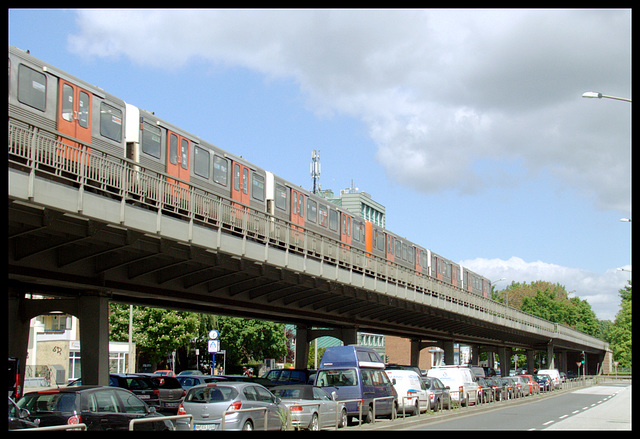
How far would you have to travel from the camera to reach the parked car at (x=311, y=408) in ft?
58.5

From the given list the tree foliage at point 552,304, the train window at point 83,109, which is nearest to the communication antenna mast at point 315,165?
A: the tree foliage at point 552,304

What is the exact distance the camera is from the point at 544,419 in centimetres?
2461

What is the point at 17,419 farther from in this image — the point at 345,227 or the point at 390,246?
the point at 390,246

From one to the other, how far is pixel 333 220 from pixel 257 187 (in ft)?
29.0

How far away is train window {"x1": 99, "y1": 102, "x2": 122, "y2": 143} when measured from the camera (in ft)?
75.0

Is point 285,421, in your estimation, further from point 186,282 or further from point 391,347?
point 391,347

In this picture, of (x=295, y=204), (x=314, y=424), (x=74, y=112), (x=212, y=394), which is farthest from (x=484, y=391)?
(x=74, y=112)

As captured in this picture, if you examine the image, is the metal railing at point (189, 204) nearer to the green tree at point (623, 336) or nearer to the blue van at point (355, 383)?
the blue van at point (355, 383)

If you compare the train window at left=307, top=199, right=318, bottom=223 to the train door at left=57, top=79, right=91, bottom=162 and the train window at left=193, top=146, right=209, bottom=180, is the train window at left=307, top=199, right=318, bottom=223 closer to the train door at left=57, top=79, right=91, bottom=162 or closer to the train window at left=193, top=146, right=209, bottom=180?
the train window at left=193, top=146, right=209, bottom=180

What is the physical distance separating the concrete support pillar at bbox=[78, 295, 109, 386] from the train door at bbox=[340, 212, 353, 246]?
783 inches

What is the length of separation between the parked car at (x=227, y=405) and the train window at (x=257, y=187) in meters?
15.2

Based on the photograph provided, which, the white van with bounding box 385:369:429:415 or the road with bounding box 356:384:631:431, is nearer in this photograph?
the road with bounding box 356:384:631:431

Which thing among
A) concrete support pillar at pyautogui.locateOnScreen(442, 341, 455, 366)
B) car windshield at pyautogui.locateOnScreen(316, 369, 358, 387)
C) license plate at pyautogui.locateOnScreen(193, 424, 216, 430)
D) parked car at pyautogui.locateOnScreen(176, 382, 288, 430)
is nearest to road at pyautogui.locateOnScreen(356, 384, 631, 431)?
car windshield at pyautogui.locateOnScreen(316, 369, 358, 387)

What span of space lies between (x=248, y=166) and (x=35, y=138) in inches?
647
